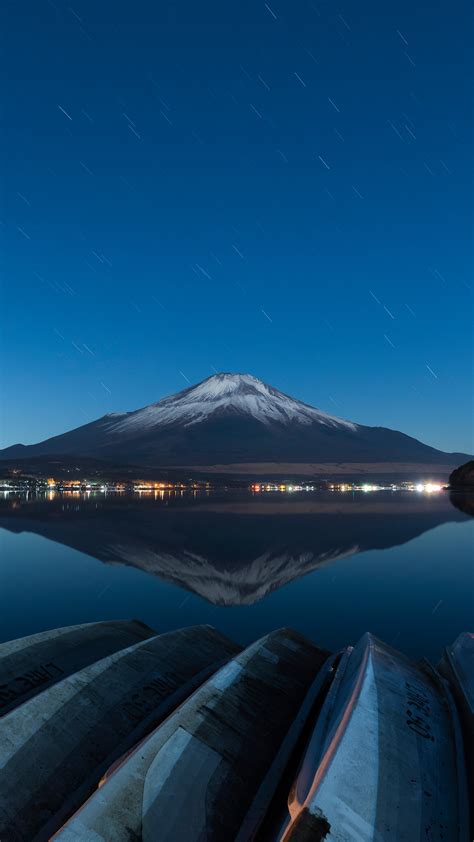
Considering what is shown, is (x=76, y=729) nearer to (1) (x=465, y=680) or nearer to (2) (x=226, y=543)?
(1) (x=465, y=680)

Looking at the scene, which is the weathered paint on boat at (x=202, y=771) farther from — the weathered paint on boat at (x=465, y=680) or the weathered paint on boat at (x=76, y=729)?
the weathered paint on boat at (x=465, y=680)

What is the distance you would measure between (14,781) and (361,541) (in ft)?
111

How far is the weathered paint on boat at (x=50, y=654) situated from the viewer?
29.7 ft

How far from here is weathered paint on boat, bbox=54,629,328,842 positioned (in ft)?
17.6

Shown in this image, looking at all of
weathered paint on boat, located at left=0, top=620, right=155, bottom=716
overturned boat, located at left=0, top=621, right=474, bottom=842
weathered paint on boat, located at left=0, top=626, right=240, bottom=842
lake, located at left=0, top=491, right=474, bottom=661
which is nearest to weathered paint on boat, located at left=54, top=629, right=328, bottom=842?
overturned boat, located at left=0, top=621, right=474, bottom=842

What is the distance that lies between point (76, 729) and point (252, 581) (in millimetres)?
16871

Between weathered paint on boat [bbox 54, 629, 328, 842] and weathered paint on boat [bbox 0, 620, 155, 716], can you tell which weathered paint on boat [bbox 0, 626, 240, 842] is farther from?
weathered paint on boat [bbox 0, 620, 155, 716]

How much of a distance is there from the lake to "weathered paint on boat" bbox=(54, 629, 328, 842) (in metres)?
6.50

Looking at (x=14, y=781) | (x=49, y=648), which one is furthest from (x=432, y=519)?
(x=14, y=781)

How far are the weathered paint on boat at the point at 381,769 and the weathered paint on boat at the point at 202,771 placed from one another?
2.69ft

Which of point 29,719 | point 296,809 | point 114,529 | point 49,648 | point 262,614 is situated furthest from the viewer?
point 114,529

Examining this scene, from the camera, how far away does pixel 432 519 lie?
56.5 meters

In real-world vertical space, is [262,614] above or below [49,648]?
below

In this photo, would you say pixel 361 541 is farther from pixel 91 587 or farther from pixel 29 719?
pixel 29 719
